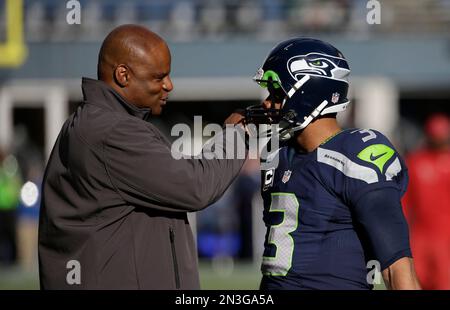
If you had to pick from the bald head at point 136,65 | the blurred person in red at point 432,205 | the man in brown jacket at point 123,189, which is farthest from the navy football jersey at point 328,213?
the blurred person in red at point 432,205

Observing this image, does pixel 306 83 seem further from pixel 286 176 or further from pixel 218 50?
pixel 218 50

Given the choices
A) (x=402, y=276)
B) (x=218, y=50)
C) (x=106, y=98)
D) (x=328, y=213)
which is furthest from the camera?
(x=218, y=50)

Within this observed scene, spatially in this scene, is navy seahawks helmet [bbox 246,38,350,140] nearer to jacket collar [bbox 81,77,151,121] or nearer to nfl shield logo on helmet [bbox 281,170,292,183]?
nfl shield logo on helmet [bbox 281,170,292,183]

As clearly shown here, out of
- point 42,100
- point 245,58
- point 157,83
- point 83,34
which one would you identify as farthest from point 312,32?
point 157,83

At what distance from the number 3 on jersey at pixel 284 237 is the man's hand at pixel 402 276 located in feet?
1.38

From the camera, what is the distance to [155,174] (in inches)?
130

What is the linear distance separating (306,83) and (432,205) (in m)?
4.54

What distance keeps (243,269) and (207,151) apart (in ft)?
29.7

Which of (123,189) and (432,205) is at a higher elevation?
(123,189)

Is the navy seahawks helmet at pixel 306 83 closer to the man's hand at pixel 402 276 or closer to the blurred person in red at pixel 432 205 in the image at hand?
the man's hand at pixel 402 276

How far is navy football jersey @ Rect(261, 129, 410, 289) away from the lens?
3.21m

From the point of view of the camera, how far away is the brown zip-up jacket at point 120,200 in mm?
3318

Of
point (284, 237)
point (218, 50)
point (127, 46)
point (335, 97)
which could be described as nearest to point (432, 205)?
point (335, 97)

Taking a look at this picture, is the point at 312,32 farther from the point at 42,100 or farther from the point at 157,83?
the point at 157,83
